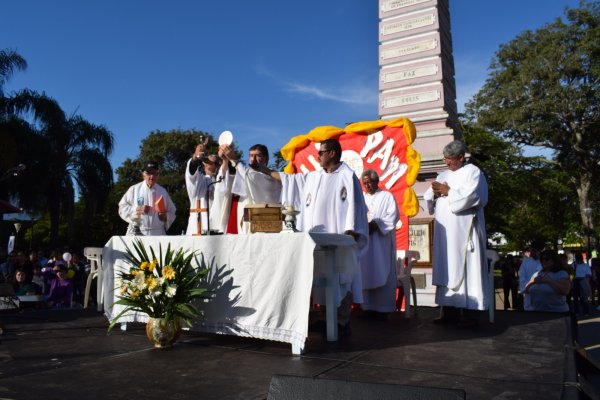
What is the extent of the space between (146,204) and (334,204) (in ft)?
9.54

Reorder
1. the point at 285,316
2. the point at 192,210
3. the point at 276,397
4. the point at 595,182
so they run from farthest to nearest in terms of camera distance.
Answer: the point at 595,182, the point at 192,210, the point at 285,316, the point at 276,397

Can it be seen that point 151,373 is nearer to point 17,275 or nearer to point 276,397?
point 276,397

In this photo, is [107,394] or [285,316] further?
[285,316]

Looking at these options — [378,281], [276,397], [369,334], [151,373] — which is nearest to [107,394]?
[151,373]

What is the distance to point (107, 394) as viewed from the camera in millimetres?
2918

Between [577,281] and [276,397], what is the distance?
11686 mm

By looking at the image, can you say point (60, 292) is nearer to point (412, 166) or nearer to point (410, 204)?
point (410, 204)

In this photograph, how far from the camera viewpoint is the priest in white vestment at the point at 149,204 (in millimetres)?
6715

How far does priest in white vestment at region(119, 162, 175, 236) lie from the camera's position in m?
6.71

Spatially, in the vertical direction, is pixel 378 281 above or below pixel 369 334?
above

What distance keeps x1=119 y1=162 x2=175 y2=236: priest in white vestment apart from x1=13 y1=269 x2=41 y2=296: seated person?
13.6ft

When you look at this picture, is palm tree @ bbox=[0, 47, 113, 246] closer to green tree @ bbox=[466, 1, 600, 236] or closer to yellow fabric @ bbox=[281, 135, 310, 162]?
yellow fabric @ bbox=[281, 135, 310, 162]

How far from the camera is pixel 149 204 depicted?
6828 mm

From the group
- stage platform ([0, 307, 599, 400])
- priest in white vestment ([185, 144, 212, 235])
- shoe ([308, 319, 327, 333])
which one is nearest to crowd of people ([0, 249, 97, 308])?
priest in white vestment ([185, 144, 212, 235])
